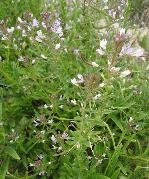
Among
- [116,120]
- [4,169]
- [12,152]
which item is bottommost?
[4,169]

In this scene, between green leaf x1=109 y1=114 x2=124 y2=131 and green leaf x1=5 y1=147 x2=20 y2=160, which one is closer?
green leaf x1=5 y1=147 x2=20 y2=160

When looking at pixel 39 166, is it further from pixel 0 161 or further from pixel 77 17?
pixel 77 17

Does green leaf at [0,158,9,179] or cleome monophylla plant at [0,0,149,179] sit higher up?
cleome monophylla plant at [0,0,149,179]

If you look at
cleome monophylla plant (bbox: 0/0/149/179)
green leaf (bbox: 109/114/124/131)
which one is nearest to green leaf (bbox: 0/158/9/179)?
cleome monophylla plant (bbox: 0/0/149/179)

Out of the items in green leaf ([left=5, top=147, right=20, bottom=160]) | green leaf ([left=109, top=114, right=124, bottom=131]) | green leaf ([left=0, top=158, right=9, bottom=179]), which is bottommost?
green leaf ([left=0, top=158, right=9, bottom=179])

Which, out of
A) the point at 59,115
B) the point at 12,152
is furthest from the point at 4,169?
the point at 59,115

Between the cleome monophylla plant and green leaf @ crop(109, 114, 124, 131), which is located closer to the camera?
the cleome monophylla plant

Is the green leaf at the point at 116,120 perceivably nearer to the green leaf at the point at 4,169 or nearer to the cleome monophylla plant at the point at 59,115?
the cleome monophylla plant at the point at 59,115

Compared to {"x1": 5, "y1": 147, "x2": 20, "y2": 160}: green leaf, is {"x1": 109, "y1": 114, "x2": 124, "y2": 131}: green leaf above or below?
above

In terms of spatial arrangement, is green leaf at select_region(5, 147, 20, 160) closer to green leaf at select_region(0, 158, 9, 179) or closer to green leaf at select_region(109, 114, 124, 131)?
green leaf at select_region(0, 158, 9, 179)

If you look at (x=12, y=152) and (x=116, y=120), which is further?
(x=116, y=120)

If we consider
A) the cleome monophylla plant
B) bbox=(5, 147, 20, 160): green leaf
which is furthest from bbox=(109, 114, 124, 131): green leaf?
bbox=(5, 147, 20, 160): green leaf

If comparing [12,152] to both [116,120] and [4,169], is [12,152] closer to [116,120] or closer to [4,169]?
[4,169]
